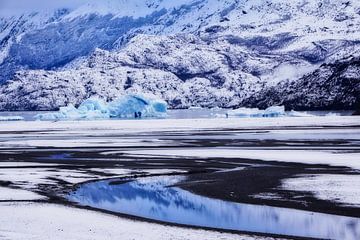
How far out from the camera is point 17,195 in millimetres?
29984

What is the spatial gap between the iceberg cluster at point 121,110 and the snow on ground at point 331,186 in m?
134

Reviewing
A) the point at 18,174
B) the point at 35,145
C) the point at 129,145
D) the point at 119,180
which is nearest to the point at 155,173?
the point at 119,180

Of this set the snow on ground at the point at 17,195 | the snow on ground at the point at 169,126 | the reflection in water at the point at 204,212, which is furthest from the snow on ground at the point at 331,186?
the snow on ground at the point at 169,126

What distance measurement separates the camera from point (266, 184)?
3272 centimetres

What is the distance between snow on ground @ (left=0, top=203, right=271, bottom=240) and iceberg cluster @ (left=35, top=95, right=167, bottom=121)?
466ft

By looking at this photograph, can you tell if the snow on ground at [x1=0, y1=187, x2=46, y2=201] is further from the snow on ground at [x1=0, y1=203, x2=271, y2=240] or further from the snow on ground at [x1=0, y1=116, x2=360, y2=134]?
the snow on ground at [x1=0, y1=116, x2=360, y2=134]

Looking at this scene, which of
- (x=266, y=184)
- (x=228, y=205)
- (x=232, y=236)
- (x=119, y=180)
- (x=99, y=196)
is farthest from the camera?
(x=119, y=180)

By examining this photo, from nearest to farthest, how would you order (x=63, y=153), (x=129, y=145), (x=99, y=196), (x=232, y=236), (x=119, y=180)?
(x=232, y=236), (x=99, y=196), (x=119, y=180), (x=63, y=153), (x=129, y=145)

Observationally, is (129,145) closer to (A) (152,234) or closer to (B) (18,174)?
(B) (18,174)

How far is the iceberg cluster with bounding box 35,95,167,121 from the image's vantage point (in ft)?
562

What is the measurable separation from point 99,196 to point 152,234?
→ 9.01 metres

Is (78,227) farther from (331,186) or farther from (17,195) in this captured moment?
(331,186)

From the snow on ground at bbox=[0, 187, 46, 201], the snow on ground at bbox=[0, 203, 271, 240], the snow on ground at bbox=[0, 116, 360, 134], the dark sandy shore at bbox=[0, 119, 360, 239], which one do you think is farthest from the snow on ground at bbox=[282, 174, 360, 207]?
the snow on ground at bbox=[0, 116, 360, 134]

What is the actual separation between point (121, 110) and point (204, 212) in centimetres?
15264
